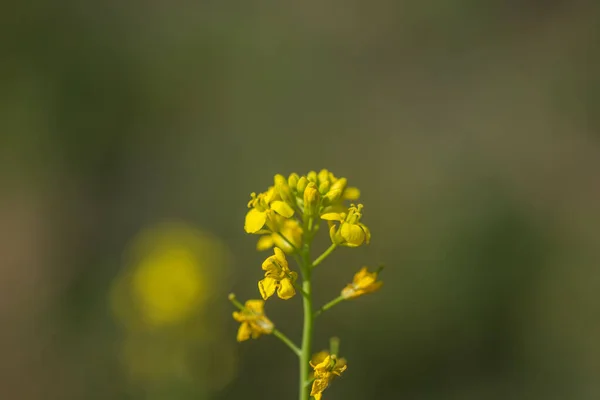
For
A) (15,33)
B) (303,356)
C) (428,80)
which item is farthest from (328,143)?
(303,356)

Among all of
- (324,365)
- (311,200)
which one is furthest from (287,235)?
(324,365)

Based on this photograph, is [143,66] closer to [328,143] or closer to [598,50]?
[328,143]

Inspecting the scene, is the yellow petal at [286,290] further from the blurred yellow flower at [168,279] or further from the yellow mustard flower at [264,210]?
the blurred yellow flower at [168,279]

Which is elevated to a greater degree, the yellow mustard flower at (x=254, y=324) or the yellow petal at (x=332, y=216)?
the yellow petal at (x=332, y=216)

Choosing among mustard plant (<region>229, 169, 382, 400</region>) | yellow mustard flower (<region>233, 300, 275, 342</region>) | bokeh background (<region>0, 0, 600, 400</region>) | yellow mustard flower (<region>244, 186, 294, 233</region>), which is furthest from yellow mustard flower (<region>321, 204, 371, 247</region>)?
bokeh background (<region>0, 0, 600, 400</region>)

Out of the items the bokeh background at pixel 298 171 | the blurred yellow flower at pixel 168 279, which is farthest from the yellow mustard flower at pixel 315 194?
the blurred yellow flower at pixel 168 279

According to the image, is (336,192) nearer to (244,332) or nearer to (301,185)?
(301,185)

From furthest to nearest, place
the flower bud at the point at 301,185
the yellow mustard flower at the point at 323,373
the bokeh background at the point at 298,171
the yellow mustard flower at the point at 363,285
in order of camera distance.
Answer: the bokeh background at the point at 298,171 → the flower bud at the point at 301,185 → the yellow mustard flower at the point at 363,285 → the yellow mustard flower at the point at 323,373
